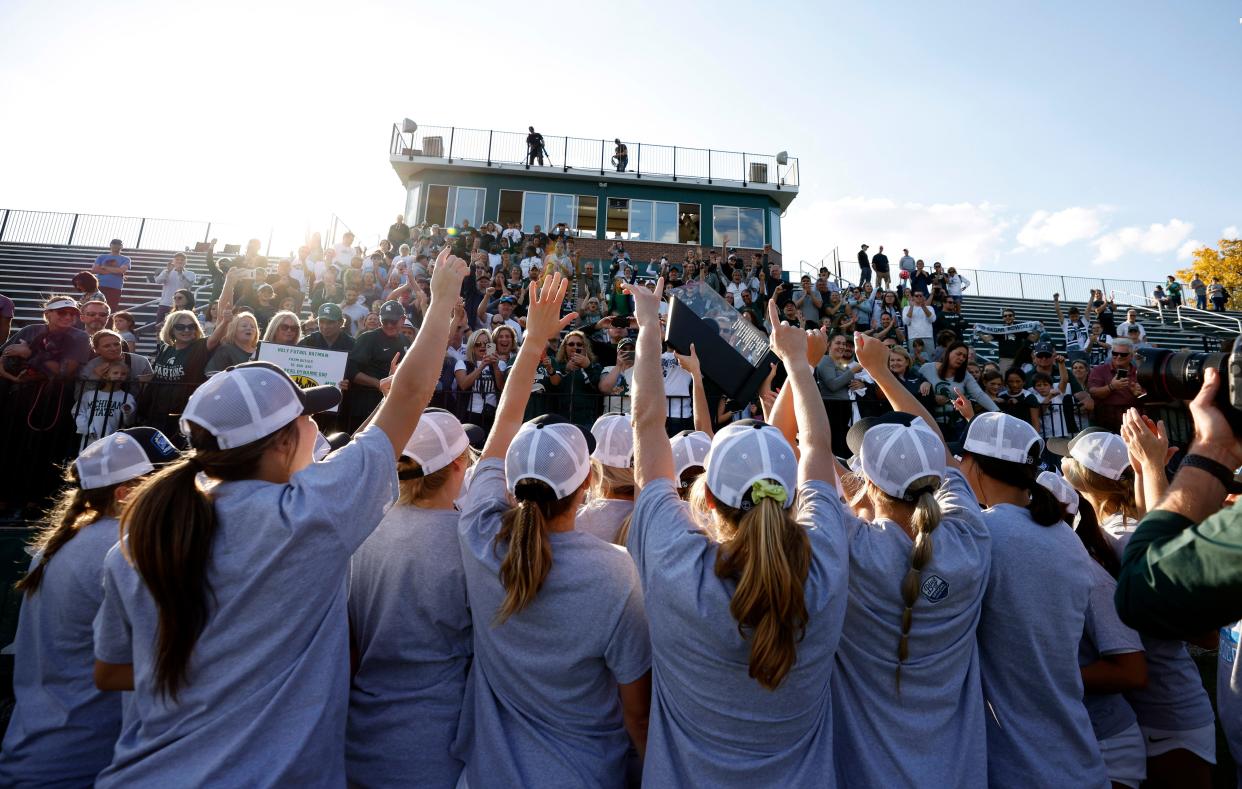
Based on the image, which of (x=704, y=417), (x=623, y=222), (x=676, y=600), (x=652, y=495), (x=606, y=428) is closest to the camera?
(x=676, y=600)

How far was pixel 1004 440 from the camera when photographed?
269 centimetres

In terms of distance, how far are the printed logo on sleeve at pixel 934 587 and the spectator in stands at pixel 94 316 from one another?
927 cm

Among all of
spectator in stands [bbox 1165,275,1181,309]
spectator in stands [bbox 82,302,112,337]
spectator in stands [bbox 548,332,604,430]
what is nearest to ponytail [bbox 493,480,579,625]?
spectator in stands [bbox 548,332,604,430]

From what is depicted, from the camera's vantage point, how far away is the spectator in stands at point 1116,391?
320 inches

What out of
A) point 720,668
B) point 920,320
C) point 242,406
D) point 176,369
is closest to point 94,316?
point 176,369

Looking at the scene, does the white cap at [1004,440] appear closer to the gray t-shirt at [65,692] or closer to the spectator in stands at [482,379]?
the gray t-shirt at [65,692]

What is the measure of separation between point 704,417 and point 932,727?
2172 mm

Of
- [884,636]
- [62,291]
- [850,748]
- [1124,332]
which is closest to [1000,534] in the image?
[884,636]

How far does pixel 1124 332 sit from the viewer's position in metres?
15.9

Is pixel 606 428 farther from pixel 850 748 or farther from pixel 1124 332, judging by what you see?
pixel 1124 332

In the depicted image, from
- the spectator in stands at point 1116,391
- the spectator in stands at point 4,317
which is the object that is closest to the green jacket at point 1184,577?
the spectator in stands at point 1116,391

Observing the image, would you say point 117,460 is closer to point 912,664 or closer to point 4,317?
point 912,664

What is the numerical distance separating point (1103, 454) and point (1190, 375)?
6.14 feet

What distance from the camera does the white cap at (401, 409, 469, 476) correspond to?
2461mm
